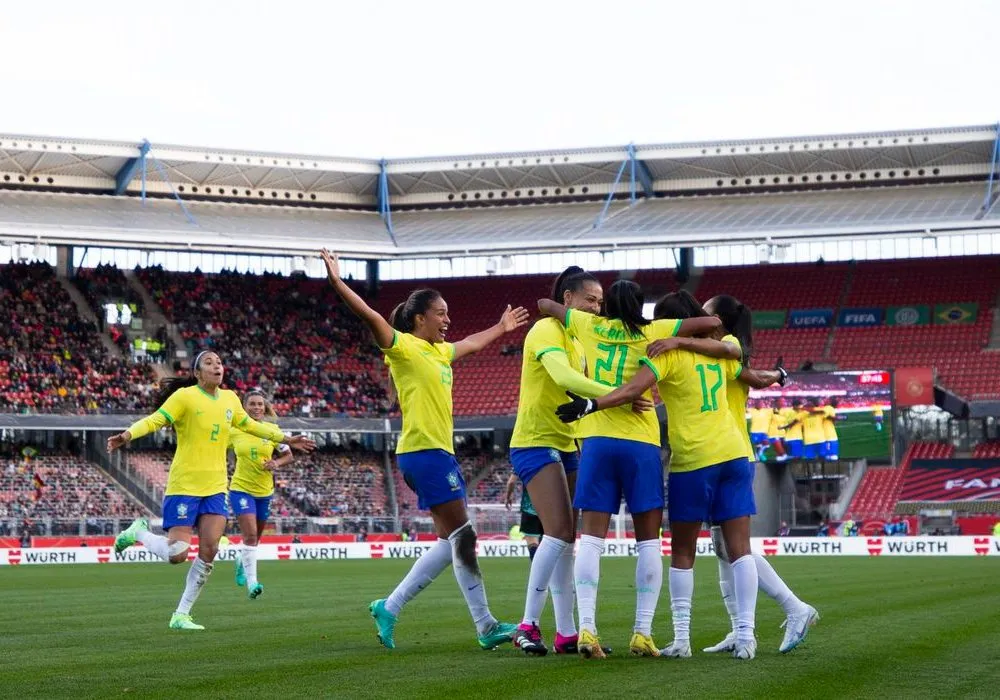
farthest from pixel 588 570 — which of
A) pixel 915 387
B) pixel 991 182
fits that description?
pixel 991 182

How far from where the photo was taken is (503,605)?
1475cm

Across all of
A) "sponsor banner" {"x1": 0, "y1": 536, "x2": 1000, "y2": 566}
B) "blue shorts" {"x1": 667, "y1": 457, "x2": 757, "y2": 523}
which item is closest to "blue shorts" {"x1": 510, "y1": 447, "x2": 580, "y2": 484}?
"blue shorts" {"x1": 667, "y1": 457, "x2": 757, "y2": 523}

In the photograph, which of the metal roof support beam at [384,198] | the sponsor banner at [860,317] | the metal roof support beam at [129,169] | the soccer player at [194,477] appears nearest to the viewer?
the soccer player at [194,477]

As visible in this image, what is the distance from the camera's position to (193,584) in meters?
12.4

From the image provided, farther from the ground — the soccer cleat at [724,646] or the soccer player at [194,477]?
the soccer player at [194,477]

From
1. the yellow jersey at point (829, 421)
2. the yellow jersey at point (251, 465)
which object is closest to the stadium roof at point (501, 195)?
the yellow jersey at point (829, 421)

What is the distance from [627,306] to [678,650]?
218 centimetres

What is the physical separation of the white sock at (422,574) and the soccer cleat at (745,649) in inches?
84.8

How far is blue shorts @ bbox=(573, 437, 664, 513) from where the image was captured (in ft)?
28.6

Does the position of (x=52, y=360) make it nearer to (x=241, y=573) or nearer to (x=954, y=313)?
(x=954, y=313)

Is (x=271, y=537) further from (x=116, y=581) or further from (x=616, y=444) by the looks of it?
(x=616, y=444)

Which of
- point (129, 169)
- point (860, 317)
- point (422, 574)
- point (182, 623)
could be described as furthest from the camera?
point (860, 317)

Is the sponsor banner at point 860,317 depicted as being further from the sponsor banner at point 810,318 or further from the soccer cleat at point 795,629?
the soccer cleat at point 795,629

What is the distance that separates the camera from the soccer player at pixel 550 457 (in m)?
9.02
